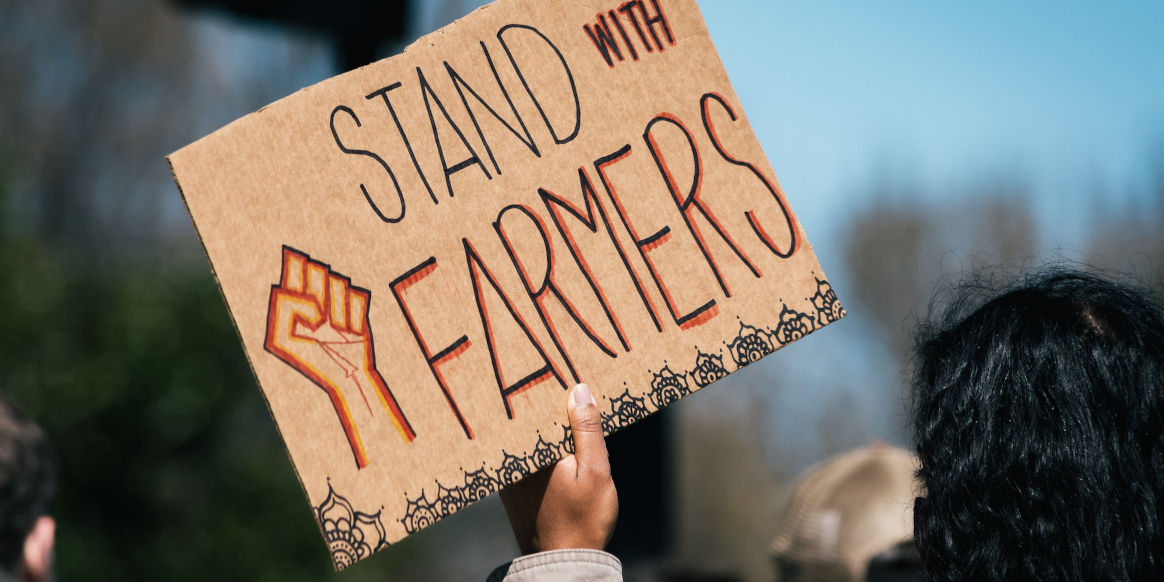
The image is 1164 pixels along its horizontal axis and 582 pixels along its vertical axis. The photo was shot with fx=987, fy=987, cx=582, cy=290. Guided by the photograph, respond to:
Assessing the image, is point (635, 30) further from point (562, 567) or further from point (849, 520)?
point (849, 520)

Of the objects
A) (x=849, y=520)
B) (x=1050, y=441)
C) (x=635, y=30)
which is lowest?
(x=849, y=520)

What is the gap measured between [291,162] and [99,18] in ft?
45.0

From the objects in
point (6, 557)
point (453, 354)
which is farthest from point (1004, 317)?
point (6, 557)

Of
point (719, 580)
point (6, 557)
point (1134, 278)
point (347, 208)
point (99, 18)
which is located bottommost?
point (719, 580)

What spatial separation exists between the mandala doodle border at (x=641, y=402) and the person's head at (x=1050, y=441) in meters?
0.24

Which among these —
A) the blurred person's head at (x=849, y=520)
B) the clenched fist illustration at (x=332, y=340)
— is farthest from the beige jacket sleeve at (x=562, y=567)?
the blurred person's head at (x=849, y=520)

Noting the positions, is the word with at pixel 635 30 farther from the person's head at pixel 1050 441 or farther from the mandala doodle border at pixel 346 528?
the mandala doodle border at pixel 346 528

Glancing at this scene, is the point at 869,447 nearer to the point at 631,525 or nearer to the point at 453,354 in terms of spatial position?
the point at 631,525

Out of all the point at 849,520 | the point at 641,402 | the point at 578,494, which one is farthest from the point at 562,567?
the point at 849,520

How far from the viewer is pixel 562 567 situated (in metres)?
1.32

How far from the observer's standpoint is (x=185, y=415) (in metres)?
5.99

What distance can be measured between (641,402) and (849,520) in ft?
5.74

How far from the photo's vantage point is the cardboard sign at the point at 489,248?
1.25m

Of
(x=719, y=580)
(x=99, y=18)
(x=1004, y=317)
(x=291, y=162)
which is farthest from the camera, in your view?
(x=99, y=18)
